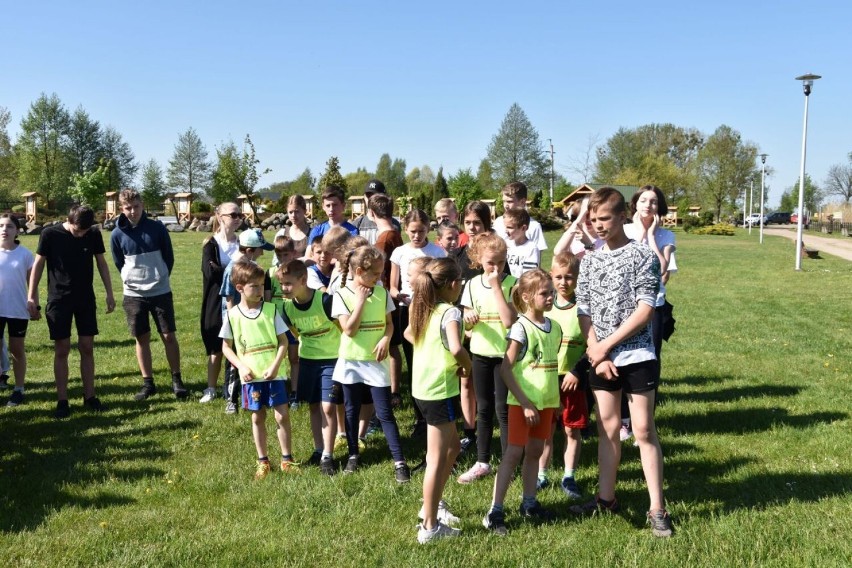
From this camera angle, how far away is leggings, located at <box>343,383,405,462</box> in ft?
16.6

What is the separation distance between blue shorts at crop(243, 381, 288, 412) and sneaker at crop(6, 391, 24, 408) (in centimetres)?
359

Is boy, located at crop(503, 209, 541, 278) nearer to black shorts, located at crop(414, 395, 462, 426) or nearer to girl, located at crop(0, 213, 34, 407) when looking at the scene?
black shorts, located at crop(414, 395, 462, 426)

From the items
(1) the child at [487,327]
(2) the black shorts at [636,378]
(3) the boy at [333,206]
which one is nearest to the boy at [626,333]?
(2) the black shorts at [636,378]

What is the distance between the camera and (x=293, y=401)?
23.3 ft

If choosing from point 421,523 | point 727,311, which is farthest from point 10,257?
point 727,311

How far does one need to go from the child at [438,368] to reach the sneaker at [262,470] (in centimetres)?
150

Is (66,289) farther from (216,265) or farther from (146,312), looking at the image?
(216,265)

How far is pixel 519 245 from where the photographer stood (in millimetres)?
5652

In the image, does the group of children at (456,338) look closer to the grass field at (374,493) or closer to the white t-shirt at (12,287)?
the grass field at (374,493)

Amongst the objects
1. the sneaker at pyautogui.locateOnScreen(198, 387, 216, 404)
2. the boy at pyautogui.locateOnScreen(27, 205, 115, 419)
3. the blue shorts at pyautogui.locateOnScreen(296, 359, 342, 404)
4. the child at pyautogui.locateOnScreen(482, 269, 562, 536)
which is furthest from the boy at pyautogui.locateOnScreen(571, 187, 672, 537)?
the boy at pyautogui.locateOnScreen(27, 205, 115, 419)

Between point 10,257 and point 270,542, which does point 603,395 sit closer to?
point 270,542

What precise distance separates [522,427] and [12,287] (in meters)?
5.92

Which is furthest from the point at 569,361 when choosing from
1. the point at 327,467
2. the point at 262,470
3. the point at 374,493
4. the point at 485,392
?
the point at 262,470

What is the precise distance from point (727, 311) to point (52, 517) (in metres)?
13.0
